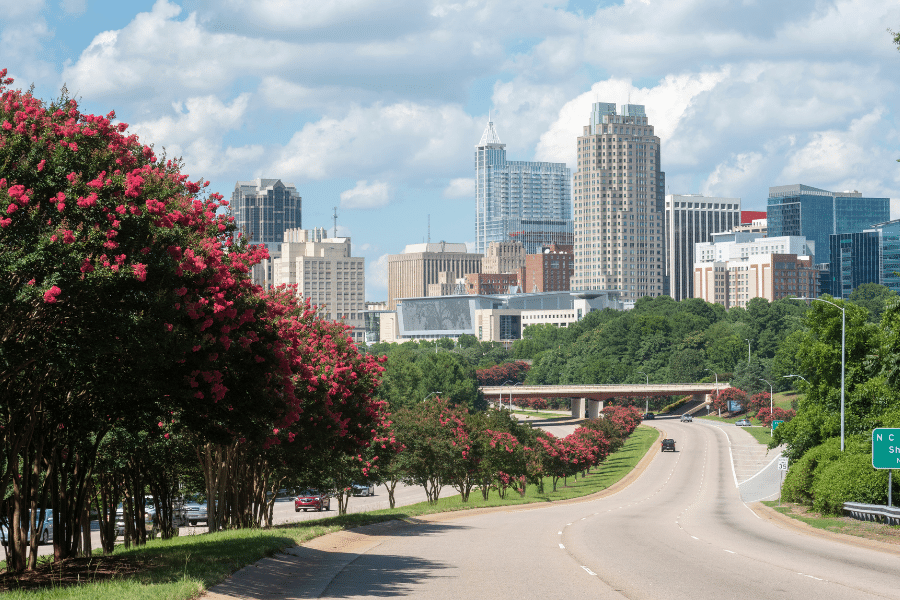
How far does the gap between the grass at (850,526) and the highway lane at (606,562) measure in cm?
143

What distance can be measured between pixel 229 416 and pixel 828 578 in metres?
11.6

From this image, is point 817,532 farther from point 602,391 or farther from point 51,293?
point 602,391

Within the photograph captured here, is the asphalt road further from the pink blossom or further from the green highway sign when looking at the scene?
the pink blossom

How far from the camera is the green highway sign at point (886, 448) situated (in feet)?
101

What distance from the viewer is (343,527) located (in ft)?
113

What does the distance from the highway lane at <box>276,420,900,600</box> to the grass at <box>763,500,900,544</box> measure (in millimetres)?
1429

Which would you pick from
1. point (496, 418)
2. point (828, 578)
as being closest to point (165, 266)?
point (828, 578)

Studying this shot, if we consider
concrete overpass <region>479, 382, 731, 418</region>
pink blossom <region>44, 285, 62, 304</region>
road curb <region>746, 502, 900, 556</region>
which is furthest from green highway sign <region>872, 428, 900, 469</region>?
concrete overpass <region>479, 382, 731, 418</region>

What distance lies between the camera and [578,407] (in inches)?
7126

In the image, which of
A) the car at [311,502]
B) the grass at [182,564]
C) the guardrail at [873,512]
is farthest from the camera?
the car at [311,502]

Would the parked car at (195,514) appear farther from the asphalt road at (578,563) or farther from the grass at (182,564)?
the grass at (182,564)

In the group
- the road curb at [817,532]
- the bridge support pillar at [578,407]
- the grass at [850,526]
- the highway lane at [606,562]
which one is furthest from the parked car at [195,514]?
the bridge support pillar at [578,407]

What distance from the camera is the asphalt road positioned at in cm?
1798

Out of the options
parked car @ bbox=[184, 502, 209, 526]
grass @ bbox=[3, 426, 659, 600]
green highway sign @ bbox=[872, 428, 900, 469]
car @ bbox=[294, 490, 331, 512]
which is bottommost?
car @ bbox=[294, 490, 331, 512]
